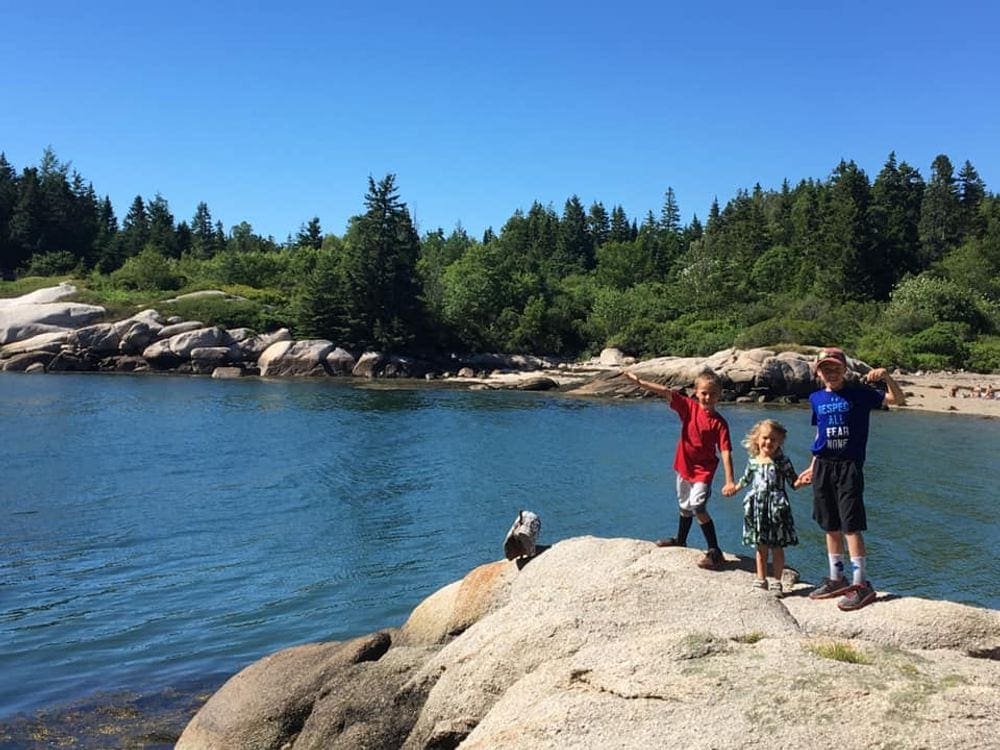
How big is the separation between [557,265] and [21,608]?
102182mm

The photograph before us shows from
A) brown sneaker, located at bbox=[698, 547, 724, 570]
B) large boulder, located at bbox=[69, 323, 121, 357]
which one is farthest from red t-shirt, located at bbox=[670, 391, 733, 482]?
large boulder, located at bbox=[69, 323, 121, 357]

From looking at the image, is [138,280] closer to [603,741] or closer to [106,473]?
[106,473]

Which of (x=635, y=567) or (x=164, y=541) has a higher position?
(x=635, y=567)

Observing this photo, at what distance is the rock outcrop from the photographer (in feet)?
14.4

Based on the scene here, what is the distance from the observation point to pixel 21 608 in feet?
39.5

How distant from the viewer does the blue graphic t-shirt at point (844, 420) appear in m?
7.62

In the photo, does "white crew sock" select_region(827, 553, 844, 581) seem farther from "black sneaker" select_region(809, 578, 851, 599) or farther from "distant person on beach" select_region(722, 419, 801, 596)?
"distant person on beach" select_region(722, 419, 801, 596)

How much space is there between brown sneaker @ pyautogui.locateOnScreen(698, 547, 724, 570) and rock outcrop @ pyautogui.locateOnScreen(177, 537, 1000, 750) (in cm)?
13

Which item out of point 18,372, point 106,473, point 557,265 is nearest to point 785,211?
point 557,265

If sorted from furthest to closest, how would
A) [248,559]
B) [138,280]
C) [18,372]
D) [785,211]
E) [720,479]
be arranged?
[785,211]
[138,280]
[18,372]
[720,479]
[248,559]

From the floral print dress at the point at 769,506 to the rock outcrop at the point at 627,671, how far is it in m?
0.41

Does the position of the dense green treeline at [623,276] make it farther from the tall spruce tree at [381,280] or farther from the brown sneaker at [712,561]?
the brown sneaker at [712,561]

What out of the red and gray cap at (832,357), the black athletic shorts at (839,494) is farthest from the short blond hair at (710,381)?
the black athletic shorts at (839,494)

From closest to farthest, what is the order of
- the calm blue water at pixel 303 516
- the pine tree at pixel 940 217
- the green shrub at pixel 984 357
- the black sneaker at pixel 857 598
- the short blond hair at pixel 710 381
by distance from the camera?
the black sneaker at pixel 857 598, the short blond hair at pixel 710 381, the calm blue water at pixel 303 516, the green shrub at pixel 984 357, the pine tree at pixel 940 217
